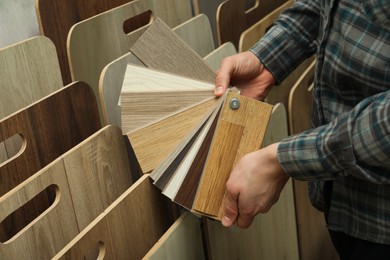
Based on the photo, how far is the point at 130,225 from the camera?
762 millimetres

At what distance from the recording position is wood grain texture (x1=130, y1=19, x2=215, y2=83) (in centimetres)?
90

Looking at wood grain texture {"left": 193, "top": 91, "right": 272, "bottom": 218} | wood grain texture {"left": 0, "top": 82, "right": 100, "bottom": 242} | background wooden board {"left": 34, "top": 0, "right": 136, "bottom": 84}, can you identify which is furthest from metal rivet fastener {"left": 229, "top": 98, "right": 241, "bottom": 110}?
background wooden board {"left": 34, "top": 0, "right": 136, "bottom": 84}

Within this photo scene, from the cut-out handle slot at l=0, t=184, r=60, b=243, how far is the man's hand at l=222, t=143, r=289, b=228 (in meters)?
0.29

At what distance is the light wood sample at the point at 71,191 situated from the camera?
0.73 meters

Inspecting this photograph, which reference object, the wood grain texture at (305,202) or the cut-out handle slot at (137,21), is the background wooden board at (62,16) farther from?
the wood grain texture at (305,202)

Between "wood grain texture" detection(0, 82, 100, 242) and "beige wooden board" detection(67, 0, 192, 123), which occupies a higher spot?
Answer: "beige wooden board" detection(67, 0, 192, 123)

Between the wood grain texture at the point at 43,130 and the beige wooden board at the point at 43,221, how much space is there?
0.32 feet

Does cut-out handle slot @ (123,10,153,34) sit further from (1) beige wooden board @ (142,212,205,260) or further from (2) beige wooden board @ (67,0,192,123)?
(1) beige wooden board @ (142,212,205,260)

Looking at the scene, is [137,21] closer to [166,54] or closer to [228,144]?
[166,54]

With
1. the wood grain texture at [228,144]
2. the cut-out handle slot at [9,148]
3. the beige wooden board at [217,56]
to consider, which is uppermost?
the beige wooden board at [217,56]

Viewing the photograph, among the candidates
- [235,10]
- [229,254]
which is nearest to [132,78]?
[229,254]

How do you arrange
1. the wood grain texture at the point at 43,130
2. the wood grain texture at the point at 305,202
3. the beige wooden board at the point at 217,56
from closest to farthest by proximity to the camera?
the wood grain texture at the point at 43,130 < the beige wooden board at the point at 217,56 < the wood grain texture at the point at 305,202

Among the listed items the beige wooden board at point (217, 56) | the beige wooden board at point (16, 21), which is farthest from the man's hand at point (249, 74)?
the beige wooden board at point (16, 21)

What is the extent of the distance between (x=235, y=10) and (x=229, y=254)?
0.71 metres
